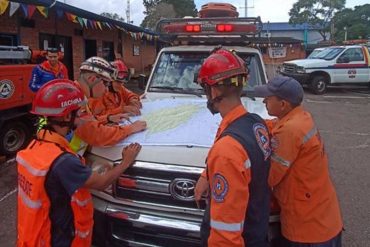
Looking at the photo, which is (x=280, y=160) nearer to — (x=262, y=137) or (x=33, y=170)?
(x=262, y=137)

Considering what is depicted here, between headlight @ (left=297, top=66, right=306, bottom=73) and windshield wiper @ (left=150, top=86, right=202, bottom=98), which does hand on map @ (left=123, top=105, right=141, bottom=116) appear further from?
headlight @ (left=297, top=66, right=306, bottom=73)

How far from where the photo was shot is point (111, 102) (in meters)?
4.34

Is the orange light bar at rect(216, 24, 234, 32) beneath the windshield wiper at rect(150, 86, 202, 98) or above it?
Answer: above

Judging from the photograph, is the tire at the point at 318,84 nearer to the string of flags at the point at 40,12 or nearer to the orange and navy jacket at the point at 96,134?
the string of flags at the point at 40,12

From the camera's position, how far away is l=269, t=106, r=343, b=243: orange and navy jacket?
2.38 metres

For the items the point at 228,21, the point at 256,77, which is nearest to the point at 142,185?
the point at 256,77

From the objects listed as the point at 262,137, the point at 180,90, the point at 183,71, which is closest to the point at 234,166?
the point at 262,137

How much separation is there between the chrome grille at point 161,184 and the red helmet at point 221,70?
898 mm

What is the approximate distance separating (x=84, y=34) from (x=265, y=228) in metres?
14.8

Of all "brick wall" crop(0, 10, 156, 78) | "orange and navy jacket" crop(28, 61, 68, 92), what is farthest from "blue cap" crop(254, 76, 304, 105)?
"brick wall" crop(0, 10, 156, 78)

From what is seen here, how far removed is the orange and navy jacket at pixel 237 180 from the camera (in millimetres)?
1794

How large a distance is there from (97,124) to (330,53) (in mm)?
16383

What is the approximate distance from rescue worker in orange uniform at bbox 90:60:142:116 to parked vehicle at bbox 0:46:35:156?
2.69m

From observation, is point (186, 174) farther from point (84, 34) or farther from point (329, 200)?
point (84, 34)
